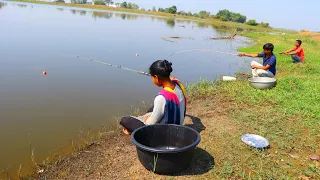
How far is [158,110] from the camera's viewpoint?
11.6 ft

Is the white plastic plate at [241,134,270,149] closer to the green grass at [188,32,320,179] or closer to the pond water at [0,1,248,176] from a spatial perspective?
the green grass at [188,32,320,179]

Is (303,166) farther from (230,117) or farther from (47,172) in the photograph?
(47,172)

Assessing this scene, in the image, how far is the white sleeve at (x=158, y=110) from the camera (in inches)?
135

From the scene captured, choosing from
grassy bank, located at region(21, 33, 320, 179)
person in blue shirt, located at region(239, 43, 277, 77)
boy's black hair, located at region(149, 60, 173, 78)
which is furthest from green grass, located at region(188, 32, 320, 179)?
boy's black hair, located at region(149, 60, 173, 78)

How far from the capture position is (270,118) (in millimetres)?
5023

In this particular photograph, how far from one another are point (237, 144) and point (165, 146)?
3.45 feet

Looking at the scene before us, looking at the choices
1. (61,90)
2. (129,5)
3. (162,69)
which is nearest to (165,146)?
(162,69)

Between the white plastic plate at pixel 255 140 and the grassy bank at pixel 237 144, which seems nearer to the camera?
the grassy bank at pixel 237 144

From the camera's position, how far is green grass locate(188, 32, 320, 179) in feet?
11.4

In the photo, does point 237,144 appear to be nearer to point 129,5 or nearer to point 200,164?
point 200,164

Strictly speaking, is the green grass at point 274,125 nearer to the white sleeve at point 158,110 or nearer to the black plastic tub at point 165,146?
the black plastic tub at point 165,146

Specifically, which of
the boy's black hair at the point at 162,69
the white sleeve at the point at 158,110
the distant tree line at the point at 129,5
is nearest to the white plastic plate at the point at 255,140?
the white sleeve at the point at 158,110

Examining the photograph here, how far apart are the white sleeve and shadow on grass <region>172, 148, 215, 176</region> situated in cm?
70

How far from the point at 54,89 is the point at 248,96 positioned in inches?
176
